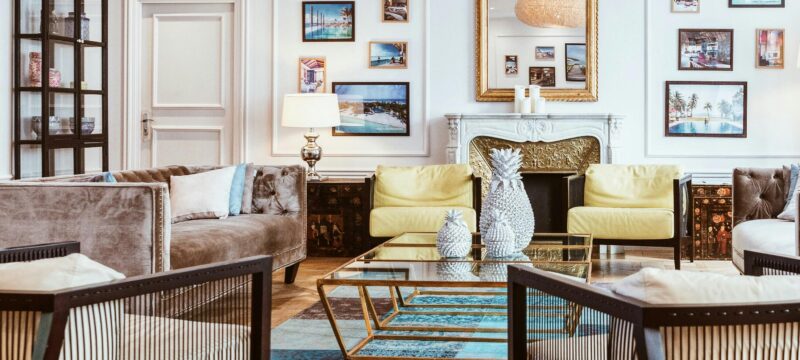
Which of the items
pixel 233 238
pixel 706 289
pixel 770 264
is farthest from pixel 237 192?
pixel 706 289

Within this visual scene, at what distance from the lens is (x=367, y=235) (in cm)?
658

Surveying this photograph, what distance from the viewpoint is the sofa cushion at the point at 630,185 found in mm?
6961

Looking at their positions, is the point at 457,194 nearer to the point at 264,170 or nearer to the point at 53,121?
the point at 264,170

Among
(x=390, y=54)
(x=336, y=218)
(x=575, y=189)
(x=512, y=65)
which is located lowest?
(x=336, y=218)

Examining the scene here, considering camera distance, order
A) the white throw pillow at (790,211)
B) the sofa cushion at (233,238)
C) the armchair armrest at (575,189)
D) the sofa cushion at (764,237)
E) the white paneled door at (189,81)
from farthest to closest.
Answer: the white paneled door at (189,81) < the armchair armrest at (575,189) < the white throw pillow at (790,211) < the sofa cushion at (764,237) < the sofa cushion at (233,238)

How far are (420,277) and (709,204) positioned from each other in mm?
4282

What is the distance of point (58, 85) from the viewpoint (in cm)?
659

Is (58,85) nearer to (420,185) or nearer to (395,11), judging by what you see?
(420,185)

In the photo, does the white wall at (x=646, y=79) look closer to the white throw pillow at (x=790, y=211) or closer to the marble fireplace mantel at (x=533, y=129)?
the marble fireplace mantel at (x=533, y=129)

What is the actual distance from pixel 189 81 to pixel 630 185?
12.3 feet

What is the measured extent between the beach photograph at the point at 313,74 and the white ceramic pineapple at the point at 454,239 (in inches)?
151

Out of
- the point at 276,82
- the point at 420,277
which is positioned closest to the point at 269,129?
the point at 276,82

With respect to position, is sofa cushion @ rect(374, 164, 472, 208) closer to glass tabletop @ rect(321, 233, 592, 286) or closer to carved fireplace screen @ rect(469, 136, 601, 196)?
carved fireplace screen @ rect(469, 136, 601, 196)

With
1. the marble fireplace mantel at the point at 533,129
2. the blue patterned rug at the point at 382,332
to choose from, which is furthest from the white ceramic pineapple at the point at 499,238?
the marble fireplace mantel at the point at 533,129
